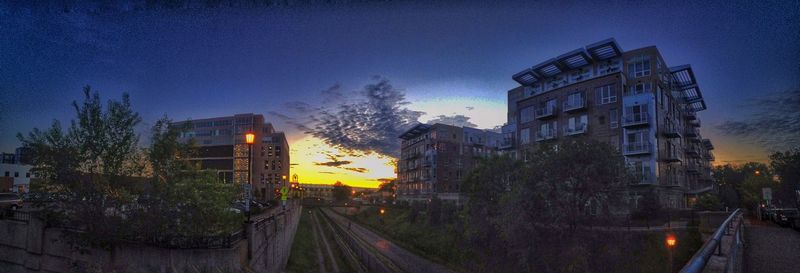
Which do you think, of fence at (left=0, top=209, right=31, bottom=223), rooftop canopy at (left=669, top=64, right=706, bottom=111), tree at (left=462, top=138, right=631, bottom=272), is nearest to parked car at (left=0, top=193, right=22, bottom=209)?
fence at (left=0, top=209, right=31, bottom=223)

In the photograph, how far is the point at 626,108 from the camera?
37.8 metres

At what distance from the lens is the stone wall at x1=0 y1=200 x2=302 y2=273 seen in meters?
13.5

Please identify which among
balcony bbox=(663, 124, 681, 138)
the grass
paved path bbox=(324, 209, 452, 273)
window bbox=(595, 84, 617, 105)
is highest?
window bbox=(595, 84, 617, 105)

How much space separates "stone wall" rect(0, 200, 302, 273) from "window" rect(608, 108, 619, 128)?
32212 mm

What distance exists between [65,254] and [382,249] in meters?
33.3

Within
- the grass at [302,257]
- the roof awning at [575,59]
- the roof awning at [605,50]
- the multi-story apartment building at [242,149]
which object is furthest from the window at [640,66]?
the multi-story apartment building at [242,149]

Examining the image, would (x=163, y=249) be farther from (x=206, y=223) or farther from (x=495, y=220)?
(x=495, y=220)

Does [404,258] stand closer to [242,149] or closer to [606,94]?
[606,94]

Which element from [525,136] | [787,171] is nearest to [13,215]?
[525,136]

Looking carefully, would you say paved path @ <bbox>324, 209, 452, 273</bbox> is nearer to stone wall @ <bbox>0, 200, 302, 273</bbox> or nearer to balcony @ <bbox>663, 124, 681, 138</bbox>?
stone wall @ <bbox>0, 200, 302, 273</bbox>

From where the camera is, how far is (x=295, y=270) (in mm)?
29844

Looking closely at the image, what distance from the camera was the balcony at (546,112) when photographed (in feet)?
144

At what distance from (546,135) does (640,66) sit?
424 inches

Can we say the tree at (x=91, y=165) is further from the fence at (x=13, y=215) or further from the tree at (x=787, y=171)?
the tree at (x=787, y=171)
